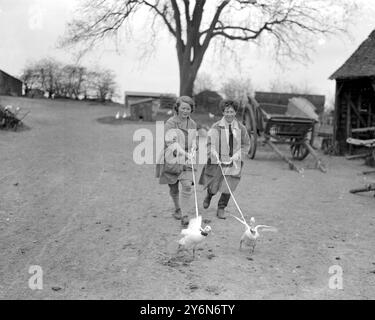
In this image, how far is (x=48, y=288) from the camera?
4324 millimetres

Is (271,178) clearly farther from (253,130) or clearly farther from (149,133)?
(149,133)

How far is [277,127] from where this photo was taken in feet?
46.7

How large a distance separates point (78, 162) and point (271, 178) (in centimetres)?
439

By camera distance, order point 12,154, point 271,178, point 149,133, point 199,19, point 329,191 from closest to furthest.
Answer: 1. point 329,191
2. point 271,178
3. point 12,154
4. point 149,133
5. point 199,19

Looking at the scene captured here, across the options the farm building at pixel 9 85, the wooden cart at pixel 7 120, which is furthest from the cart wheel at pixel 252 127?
the farm building at pixel 9 85

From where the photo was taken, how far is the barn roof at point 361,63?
1645 cm

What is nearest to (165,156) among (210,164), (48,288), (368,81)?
(210,164)

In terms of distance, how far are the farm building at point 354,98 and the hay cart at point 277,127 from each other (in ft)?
10.5

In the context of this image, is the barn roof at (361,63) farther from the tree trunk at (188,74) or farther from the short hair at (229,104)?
the tree trunk at (188,74)

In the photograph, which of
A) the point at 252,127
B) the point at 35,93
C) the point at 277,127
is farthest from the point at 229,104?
the point at 35,93

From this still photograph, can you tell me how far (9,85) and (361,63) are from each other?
30.9 metres

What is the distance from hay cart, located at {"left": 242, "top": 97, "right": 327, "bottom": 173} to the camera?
1393 centimetres
